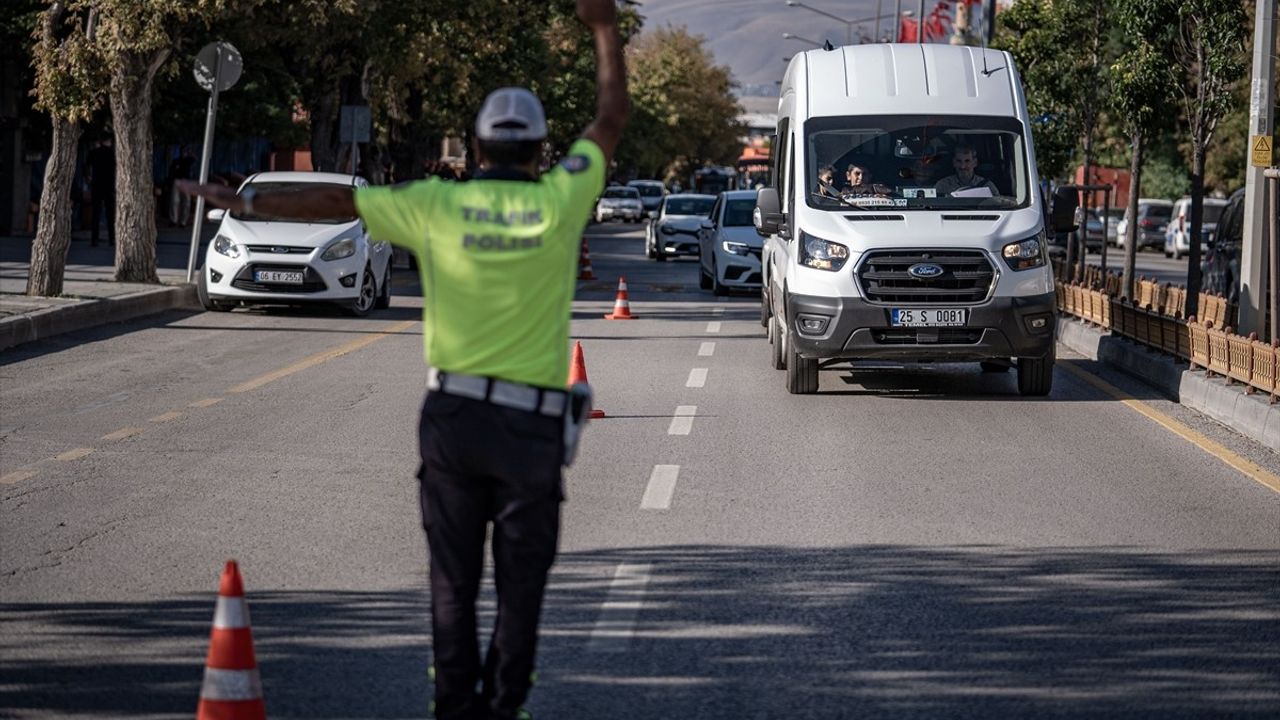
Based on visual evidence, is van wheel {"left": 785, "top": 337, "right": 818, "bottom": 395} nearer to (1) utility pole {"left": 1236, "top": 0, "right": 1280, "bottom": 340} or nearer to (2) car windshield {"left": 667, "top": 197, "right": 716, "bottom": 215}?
(1) utility pole {"left": 1236, "top": 0, "right": 1280, "bottom": 340}

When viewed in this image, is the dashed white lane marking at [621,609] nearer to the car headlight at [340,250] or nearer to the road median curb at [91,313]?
the road median curb at [91,313]

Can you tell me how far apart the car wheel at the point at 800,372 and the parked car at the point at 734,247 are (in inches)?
506

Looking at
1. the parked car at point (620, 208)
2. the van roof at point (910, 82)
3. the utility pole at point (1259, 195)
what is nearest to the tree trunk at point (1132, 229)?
the utility pole at point (1259, 195)

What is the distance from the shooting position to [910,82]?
1631 cm

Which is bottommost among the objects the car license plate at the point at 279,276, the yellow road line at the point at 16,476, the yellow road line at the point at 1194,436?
the yellow road line at the point at 16,476

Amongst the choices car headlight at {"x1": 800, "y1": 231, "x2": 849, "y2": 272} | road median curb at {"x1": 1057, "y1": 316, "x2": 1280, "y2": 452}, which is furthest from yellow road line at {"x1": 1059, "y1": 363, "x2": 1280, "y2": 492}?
car headlight at {"x1": 800, "y1": 231, "x2": 849, "y2": 272}

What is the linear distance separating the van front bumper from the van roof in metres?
1.98

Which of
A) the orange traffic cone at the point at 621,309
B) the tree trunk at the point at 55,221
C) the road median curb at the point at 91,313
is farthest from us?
the orange traffic cone at the point at 621,309

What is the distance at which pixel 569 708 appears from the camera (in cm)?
593

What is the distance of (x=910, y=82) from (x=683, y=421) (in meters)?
4.44

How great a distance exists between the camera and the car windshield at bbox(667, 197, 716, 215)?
4269 cm

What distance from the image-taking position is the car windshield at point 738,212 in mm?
28766

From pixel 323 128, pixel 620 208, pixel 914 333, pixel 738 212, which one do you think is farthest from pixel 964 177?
pixel 620 208

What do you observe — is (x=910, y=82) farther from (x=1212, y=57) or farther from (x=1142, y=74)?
(x=1142, y=74)
